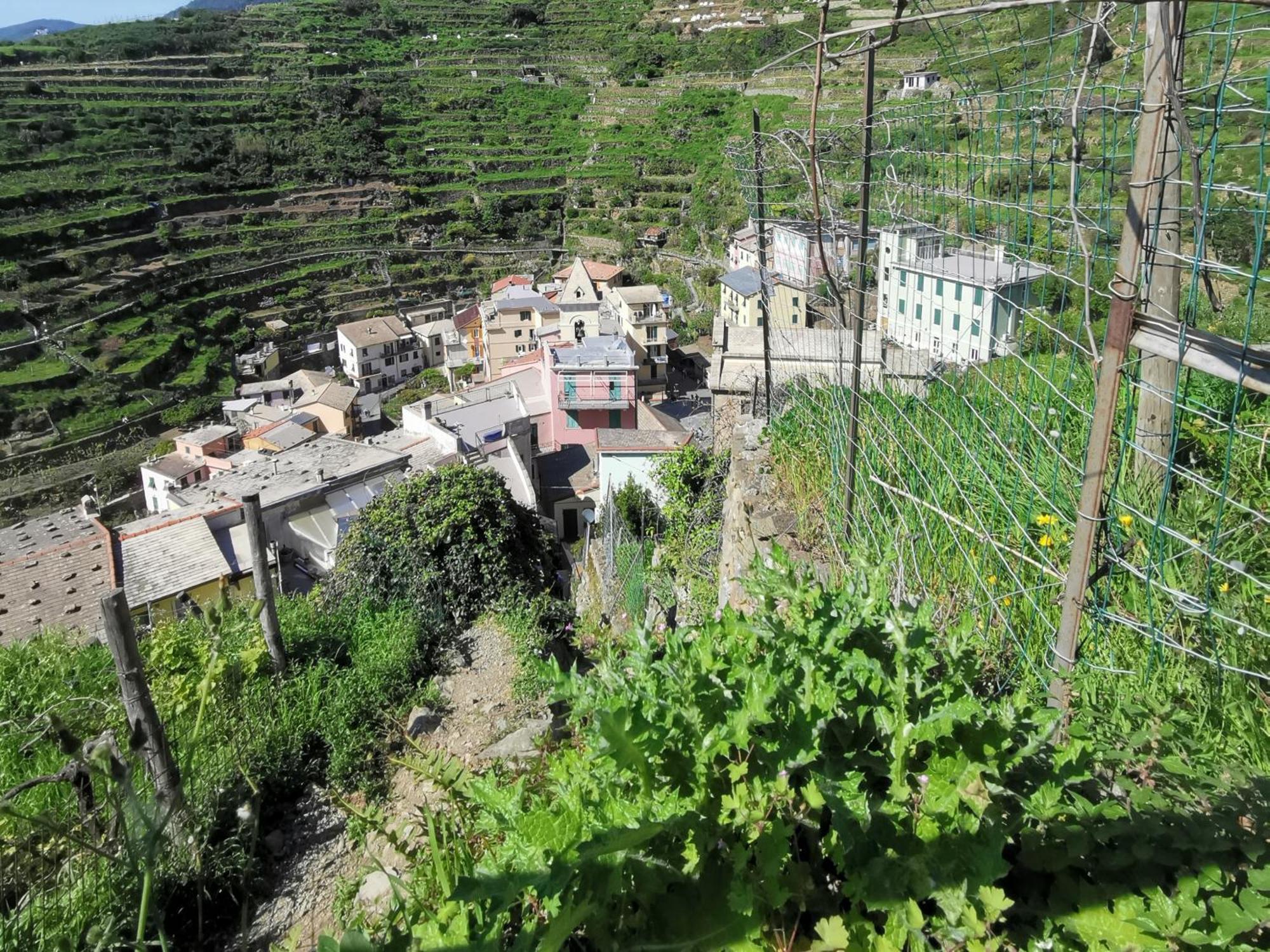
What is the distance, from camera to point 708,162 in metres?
35.8

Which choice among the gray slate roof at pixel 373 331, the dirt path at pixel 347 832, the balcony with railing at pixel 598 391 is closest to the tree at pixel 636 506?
the dirt path at pixel 347 832

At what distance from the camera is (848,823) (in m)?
1.20

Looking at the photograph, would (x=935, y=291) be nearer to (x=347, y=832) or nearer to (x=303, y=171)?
(x=347, y=832)

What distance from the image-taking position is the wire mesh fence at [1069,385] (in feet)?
4.42

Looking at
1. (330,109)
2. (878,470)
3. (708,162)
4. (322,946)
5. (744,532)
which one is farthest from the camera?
(330,109)

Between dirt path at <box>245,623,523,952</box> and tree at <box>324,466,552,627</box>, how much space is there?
3.13ft

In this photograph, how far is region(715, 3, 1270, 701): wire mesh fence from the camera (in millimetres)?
1349

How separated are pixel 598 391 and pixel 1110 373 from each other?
53.4ft

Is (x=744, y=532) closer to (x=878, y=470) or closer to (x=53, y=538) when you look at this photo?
(x=878, y=470)

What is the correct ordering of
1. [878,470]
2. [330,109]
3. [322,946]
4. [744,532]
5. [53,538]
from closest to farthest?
[322,946] < [878,470] < [744,532] < [53,538] < [330,109]

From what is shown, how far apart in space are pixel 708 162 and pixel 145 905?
3724cm

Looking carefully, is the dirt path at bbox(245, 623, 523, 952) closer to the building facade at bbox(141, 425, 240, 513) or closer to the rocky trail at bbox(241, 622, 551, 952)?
the rocky trail at bbox(241, 622, 551, 952)

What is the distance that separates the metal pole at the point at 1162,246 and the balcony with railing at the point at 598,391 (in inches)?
595

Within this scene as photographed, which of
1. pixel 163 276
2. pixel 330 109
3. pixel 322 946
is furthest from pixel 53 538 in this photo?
pixel 330 109
